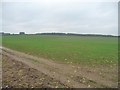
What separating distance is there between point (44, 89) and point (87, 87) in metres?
2.06

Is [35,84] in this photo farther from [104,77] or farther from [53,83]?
[104,77]

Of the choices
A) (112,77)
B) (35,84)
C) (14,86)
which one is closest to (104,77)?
(112,77)

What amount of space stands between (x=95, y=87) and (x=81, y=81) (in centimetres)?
141

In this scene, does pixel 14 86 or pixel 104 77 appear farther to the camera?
pixel 104 77

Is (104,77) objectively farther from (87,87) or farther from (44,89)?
(44,89)

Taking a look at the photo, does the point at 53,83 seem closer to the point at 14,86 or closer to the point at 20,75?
the point at 14,86

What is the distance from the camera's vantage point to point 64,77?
13805mm

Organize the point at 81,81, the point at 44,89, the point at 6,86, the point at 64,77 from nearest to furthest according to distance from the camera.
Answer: the point at 44,89 → the point at 6,86 → the point at 81,81 → the point at 64,77

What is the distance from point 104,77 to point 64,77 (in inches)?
94.0

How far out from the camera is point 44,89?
10.9 m

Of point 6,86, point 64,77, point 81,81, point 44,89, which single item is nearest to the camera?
point 44,89

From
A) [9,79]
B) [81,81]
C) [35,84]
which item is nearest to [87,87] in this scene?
[81,81]

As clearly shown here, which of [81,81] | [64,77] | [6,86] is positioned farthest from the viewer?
[64,77]

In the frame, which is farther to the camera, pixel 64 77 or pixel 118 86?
pixel 64 77
